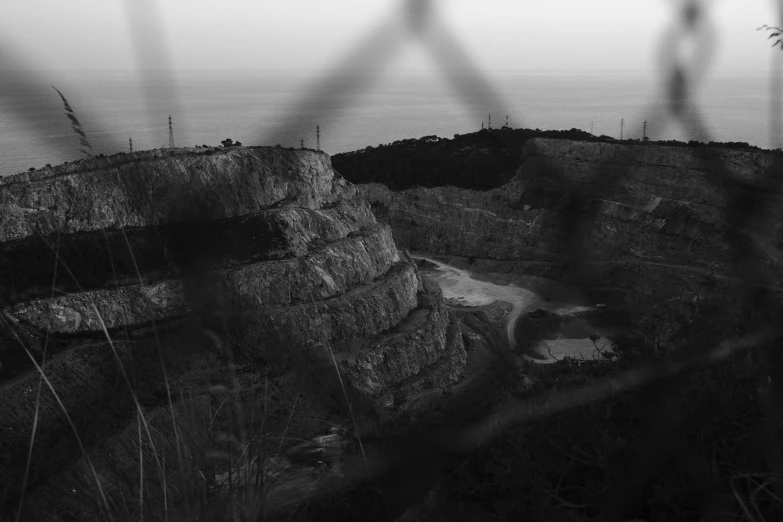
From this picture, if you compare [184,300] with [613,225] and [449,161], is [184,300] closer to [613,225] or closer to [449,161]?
[613,225]

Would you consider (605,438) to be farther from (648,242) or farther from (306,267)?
(648,242)

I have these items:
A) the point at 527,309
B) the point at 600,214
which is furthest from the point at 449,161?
the point at 527,309

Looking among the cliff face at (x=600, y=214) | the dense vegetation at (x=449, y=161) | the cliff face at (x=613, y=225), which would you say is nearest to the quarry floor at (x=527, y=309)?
the cliff face at (x=613, y=225)

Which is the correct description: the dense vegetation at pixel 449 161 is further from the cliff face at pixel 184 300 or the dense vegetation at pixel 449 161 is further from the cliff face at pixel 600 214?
the cliff face at pixel 184 300

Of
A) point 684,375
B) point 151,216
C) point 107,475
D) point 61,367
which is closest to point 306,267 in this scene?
point 151,216

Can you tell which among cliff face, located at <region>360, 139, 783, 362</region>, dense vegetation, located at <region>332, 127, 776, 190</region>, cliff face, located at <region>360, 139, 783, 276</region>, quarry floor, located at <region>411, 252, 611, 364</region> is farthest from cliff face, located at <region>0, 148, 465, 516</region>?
dense vegetation, located at <region>332, 127, 776, 190</region>
